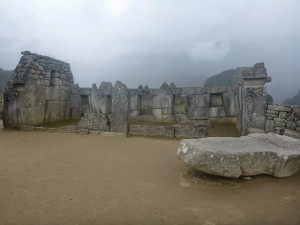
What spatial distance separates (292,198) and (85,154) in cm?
490

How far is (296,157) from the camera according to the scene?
524cm

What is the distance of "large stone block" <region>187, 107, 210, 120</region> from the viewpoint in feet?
40.2

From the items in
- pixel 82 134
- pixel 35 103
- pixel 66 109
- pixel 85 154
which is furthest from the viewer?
pixel 66 109

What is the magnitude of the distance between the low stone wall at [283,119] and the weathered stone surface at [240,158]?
2.64 meters

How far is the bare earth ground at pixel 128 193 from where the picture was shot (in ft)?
12.4

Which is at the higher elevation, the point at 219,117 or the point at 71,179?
the point at 219,117

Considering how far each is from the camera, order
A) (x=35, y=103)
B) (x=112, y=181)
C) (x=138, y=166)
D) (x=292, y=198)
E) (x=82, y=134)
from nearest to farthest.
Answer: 1. (x=292, y=198)
2. (x=112, y=181)
3. (x=138, y=166)
4. (x=82, y=134)
5. (x=35, y=103)

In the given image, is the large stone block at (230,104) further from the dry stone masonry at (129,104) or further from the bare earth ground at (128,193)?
the bare earth ground at (128,193)

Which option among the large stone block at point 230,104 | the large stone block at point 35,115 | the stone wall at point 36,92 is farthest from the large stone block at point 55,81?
the large stone block at point 230,104

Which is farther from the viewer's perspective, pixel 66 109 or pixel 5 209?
pixel 66 109

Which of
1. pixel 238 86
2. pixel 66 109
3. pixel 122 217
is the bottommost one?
pixel 122 217

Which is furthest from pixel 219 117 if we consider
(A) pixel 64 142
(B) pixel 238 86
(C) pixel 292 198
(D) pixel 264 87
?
(C) pixel 292 198

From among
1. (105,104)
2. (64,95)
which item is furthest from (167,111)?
(64,95)

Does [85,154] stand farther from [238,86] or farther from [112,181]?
[238,86]
